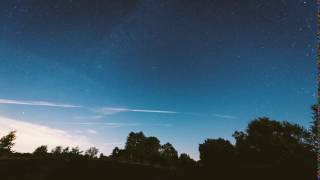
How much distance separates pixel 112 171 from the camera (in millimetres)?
22797

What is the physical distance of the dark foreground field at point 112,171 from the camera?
2034 cm

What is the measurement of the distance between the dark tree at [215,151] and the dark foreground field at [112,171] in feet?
38.7

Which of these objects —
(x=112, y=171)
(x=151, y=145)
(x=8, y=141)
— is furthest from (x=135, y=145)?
(x=112, y=171)

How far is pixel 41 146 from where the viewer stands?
61.5 meters

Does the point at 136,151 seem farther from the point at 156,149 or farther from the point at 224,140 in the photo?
the point at 224,140

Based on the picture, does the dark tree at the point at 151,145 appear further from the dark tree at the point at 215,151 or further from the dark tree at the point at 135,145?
the dark tree at the point at 215,151

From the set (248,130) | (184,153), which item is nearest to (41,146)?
(184,153)

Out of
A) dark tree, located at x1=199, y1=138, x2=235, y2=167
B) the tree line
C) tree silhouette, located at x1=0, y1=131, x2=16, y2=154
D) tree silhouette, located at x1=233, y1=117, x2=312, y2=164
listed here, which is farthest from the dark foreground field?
tree silhouette, located at x1=0, y1=131, x2=16, y2=154

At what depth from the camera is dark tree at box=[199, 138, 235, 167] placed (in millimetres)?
35616

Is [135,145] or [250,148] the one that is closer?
[250,148]

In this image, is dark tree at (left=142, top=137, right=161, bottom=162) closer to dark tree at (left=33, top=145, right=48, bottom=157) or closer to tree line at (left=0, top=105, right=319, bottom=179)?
tree line at (left=0, top=105, right=319, bottom=179)

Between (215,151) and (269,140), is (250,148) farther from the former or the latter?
(215,151)

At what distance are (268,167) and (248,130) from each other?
32694 mm

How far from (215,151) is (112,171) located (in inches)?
772
